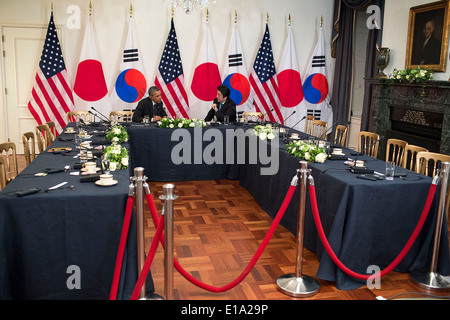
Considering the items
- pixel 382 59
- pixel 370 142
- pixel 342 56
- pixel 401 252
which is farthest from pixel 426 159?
pixel 342 56

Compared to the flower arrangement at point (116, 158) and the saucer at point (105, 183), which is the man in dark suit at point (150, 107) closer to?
the flower arrangement at point (116, 158)

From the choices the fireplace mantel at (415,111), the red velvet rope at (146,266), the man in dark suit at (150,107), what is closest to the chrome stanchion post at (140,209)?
the red velvet rope at (146,266)

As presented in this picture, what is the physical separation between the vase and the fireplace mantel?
0.49 ft

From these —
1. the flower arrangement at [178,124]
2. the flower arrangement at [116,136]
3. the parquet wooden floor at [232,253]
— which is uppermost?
the flower arrangement at [178,124]

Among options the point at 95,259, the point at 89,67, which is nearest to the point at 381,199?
the point at 95,259

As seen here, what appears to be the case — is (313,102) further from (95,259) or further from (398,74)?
(95,259)

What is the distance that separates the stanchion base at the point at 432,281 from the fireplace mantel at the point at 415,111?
2.88 m

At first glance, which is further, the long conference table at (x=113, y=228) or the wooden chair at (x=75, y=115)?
the wooden chair at (x=75, y=115)

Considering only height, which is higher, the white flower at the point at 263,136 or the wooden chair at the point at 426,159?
the white flower at the point at 263,136

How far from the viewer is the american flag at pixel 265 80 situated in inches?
328

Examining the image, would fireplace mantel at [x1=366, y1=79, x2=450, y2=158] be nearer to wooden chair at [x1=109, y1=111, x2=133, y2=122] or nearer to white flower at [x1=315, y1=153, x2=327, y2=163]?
white flower at [x1=315, y1=153, x2=327, y2=163]

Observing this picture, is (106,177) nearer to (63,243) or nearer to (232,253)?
(63,243)

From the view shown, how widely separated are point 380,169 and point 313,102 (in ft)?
16.8

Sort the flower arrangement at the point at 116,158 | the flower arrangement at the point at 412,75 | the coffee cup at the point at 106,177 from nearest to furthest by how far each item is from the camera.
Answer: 1. the coffee cup at the point at 106,177
2. the flower arrangement at the point at 116,158
3. the flower arrangement at the point at 412,75
